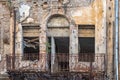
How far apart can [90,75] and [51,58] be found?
1694 millimetres

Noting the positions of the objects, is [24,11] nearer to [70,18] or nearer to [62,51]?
[70,18]

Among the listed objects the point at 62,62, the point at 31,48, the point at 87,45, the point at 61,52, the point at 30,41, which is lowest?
the point at 62,62

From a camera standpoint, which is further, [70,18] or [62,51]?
[62,51]

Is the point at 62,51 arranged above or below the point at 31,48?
below

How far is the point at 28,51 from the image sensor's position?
1617 centimetres

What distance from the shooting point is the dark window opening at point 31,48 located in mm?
15898

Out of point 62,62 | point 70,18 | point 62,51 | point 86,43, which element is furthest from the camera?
point 62,51

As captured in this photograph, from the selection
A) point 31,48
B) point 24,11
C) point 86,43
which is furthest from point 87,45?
point 24,11

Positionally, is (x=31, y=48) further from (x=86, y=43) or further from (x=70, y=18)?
(x=86, y=43)

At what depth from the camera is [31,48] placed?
53.0 feet

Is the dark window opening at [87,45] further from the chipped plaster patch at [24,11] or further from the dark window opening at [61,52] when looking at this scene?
the chipped plaster patch at [24,11]

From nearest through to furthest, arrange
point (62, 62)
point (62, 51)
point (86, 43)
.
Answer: point (62, 62), point (86, 43), point (62, 51)

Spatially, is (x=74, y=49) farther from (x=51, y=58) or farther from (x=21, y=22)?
(x=21, y=22)

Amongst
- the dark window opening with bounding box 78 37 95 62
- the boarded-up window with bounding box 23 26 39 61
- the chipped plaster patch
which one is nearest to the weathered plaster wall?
the chipped plaster patch
